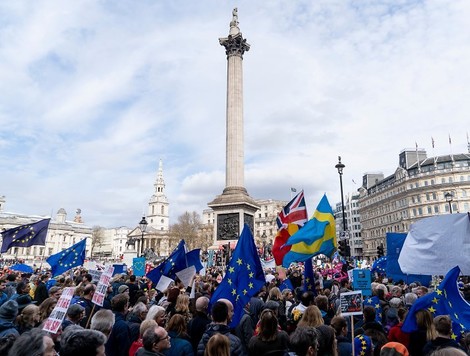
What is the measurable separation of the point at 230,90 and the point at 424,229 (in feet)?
107

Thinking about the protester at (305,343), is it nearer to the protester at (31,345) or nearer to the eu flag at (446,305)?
the eu flag at (446,305)

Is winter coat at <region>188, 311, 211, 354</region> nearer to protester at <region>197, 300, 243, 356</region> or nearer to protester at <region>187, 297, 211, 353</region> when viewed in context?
protester at <region>187, 297, 211, 353</region>

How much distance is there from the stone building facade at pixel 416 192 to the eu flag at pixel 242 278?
81294mm

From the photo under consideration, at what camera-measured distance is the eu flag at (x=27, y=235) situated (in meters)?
16.2

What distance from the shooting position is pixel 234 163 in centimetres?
3638

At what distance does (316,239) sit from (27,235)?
43.4 ft

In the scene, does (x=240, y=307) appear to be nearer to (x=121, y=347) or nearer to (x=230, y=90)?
(x=121, y=347)

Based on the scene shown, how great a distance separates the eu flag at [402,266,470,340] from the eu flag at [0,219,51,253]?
50.7 feet

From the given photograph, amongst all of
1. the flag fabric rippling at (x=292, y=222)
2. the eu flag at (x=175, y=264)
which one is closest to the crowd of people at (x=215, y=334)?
the eu flag at (x=175, y=264)

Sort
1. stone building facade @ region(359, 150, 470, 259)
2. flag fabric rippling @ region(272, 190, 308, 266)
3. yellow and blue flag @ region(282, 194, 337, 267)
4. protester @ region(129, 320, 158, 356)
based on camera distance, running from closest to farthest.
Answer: protester @ region(129, 320, 158, 356)
yellow and blue flag @ region(282, 194, 337, 267)
flag fabric rippling @ region(272, 190, 308, 266)
stone building facade @ region(359, 150, 470, 259)

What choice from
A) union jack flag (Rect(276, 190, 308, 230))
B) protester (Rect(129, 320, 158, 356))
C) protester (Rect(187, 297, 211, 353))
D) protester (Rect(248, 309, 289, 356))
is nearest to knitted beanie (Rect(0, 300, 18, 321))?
protester (Rect(129, 320, 158, 356))

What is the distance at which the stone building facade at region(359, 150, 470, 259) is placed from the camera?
81500 mm

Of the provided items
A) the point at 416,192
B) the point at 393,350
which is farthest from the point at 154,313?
the point at 416,192

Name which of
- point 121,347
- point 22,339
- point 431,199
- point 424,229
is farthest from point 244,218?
point 431,199
